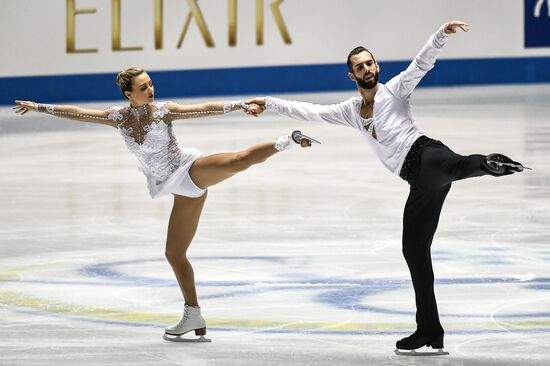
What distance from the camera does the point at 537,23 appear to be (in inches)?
778

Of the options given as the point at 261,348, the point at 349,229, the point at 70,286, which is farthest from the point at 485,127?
the point at 261,348

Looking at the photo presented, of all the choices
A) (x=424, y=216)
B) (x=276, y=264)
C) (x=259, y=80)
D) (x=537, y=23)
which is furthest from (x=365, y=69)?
(x=537, y=23)

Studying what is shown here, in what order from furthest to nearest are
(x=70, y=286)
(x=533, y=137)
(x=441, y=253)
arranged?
(x=533, y=137) < (x=441, y=253) < (x=70, y=286)

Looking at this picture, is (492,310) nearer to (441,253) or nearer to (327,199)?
(441,253)

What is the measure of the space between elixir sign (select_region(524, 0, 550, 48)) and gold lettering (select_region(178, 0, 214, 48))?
4.97 meters

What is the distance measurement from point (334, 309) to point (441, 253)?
5.18 feet

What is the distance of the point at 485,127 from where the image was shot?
45.7 ft

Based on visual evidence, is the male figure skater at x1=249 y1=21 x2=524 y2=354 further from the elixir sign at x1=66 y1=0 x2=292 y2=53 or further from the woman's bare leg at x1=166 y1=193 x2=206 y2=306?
the elixir sign at x1=66 y1=0 x2=292 y2=53

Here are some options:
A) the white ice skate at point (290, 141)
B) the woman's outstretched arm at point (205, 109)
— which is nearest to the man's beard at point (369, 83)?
the white ice skate at point (290, 141)

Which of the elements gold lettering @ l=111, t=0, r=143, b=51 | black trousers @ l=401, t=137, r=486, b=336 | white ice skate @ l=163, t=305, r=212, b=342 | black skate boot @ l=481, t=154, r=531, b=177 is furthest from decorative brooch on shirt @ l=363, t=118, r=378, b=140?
gold lettering @ l=111, t=0, r=143, b=51

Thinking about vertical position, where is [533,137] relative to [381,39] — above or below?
below

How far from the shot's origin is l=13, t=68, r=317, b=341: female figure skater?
542cm

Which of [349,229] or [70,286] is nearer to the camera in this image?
[70,286]

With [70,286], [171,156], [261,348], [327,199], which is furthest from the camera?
[327,199]
